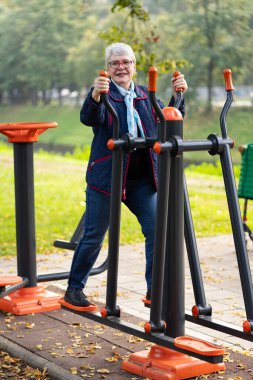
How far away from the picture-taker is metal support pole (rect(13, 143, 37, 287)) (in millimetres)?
5612

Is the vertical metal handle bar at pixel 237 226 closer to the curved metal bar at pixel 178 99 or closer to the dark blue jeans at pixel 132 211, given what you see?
the curved metal bar at pixel 178 99

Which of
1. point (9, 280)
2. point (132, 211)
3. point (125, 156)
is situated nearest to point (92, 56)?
point (9, 280)

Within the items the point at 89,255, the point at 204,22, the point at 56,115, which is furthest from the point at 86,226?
the point at 56,115

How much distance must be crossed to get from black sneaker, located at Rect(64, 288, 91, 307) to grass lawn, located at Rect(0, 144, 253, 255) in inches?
39.2

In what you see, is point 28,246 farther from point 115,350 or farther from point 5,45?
point 5,45

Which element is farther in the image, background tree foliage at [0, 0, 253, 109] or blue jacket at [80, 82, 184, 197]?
background tree foliage at [0, 0, 253, 109]

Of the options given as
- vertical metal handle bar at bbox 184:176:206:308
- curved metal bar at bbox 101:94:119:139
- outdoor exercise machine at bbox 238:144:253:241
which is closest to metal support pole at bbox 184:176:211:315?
vertical metal handle bar at bbox 184:176:206:308

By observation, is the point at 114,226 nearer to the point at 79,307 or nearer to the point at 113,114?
the point at 113,114

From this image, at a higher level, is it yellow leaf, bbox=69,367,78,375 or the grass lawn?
the grass lawn

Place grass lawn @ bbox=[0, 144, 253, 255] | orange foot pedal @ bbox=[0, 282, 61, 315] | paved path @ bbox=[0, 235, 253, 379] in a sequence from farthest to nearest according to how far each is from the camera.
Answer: grass lawn @ bbox=[0, 144, 253, 255]
orange foot pedal @ bbox=[0, 282, 61, 315]
paved path @ bbox=[0, 235, 253, 379]

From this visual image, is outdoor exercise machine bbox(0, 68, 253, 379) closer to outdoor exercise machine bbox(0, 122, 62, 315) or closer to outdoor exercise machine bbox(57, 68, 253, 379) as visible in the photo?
outdoor exercise machine bbox(57, 68, 253, 379)

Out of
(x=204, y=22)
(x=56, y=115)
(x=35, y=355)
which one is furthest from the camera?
(x=56, y=115)

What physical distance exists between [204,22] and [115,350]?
28.2 m

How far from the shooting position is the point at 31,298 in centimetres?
564
